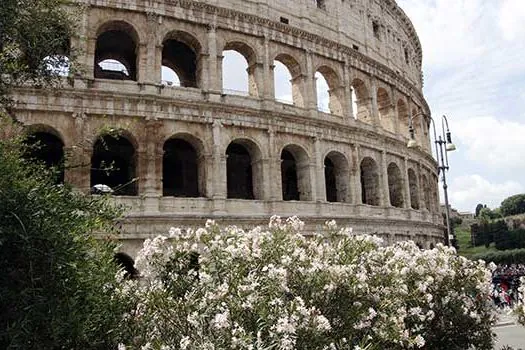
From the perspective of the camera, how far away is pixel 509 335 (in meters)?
14.0

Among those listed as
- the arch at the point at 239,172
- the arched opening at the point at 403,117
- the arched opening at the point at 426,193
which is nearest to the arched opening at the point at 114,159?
the arch at the point at 239,172

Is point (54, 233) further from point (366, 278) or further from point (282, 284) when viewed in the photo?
point (366, 278)

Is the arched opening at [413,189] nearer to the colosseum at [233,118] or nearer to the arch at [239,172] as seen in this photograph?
the colosseum at [233,118]

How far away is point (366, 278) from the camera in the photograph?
20.6 ft

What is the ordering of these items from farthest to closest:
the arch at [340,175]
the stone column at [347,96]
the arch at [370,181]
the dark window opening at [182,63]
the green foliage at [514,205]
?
the green foliage at [514,205] < the arch at [370,181] < the stone column at [347,96] < the dark window opening at [182,63] < the arch at [340,175]

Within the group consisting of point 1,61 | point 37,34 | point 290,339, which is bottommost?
point 290,339

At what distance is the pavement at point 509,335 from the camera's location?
12.1 metres

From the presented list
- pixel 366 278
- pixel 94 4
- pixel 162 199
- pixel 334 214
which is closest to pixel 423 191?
pixel 334 214

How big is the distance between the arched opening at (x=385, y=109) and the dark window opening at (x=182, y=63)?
907cm

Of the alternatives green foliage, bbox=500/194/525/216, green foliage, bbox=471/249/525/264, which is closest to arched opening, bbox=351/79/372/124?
green foliage, bbox=471/249/525/264

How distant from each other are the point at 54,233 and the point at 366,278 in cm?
382

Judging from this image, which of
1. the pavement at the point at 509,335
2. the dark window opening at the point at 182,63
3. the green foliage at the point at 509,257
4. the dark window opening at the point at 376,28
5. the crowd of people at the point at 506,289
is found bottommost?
the pavement at the point at 509,335

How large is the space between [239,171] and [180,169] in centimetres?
245

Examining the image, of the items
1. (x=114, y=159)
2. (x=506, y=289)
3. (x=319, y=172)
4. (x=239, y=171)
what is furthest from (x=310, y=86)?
(x=506, y=289)
